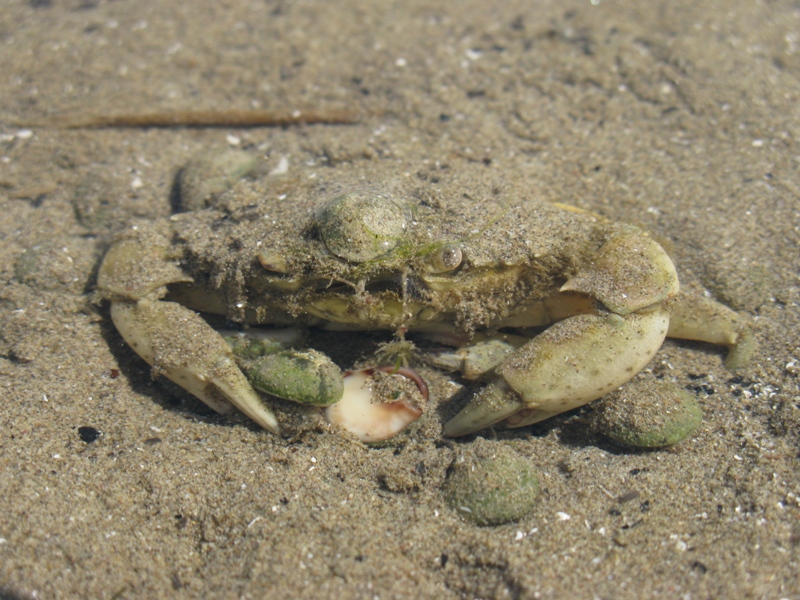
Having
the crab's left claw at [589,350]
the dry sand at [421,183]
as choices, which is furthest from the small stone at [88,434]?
the crab's left claw at [589,350]

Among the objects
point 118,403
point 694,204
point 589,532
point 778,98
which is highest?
point 778,98

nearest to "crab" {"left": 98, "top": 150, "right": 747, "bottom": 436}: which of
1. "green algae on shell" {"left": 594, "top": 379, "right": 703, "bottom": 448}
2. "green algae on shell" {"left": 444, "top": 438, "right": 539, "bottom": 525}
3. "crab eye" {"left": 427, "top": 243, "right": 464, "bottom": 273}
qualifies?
"crab eye" {"left": 427, "top": 243, "right": 464, "bottom": 273}

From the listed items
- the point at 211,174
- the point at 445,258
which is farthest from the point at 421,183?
the point at 211,174

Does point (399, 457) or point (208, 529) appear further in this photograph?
point (399, 457)

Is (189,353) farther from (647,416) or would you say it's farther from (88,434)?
(647,416)

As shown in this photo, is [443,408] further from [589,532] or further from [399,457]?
[589,532]

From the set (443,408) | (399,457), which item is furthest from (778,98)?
(399,457)
